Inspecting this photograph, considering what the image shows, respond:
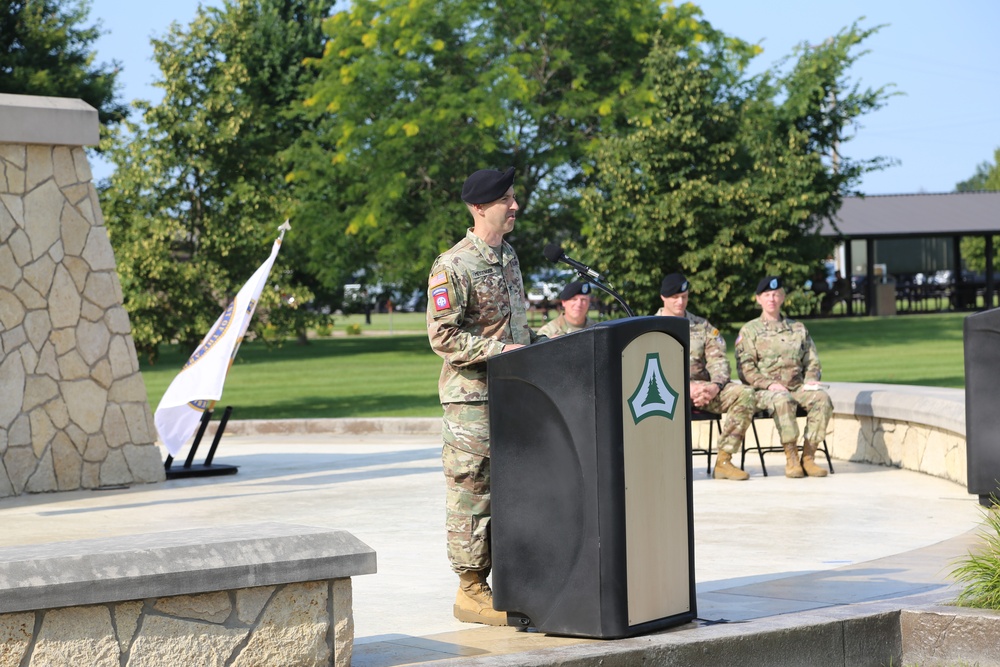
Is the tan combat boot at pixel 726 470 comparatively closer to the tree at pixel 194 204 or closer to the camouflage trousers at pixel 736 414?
the camouflage trousers at pixel 736 414

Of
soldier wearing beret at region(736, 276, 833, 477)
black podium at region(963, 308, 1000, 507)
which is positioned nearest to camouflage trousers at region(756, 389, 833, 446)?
soldier wearing beret at region(736, 276, 833, 477)

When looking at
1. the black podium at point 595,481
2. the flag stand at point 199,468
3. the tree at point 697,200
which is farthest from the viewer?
the tree at point 697,200

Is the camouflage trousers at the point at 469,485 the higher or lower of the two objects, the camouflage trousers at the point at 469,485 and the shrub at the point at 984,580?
the higher

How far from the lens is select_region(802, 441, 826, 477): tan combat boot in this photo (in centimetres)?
1167

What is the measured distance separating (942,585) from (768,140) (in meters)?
27.6

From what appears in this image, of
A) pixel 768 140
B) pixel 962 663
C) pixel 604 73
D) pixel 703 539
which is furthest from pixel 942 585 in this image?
pixel 604 73

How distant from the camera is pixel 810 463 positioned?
11.7 meters

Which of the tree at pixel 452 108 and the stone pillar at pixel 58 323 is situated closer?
the stone pillar at pixel 58 323

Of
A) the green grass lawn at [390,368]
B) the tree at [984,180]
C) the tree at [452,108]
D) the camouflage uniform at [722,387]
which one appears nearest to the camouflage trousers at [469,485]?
the camouflage uniform at [722,387]

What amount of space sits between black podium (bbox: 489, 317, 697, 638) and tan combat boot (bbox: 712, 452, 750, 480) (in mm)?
6146

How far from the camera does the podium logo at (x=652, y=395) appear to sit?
17.3 feet

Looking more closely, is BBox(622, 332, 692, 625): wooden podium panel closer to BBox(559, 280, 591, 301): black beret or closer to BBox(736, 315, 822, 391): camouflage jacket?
BBox(559, 280, 591, 301): black beret

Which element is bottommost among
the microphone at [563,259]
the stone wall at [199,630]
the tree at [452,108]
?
the stone wall at [199,630]

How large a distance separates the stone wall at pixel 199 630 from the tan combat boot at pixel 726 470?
7.27 meters
